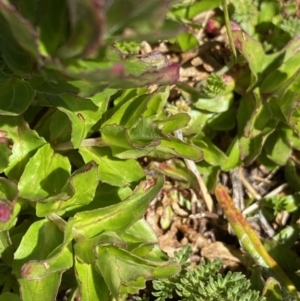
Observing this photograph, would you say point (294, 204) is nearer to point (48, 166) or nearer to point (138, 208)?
point (138, 208)

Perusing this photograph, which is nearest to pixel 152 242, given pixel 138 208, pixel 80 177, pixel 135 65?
pixel 138 208

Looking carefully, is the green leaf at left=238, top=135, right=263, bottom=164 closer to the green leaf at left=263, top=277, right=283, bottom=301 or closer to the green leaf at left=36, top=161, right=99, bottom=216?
the green leaf at left=263, top=277, right=283, bottom=301

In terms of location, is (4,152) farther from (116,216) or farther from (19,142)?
(116,216)

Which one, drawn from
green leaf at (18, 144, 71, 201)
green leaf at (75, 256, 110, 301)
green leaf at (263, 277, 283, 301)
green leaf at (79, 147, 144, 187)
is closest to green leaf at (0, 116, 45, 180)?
green leaf at (18, 144, 71, 201)

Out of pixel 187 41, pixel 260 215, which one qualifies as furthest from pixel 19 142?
pixel 260 215

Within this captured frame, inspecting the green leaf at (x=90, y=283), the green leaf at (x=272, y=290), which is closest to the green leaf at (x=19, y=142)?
the green leaf at (x=90, y=283)

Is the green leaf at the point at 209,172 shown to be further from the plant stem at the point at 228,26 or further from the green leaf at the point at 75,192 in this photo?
the green leaf at the point at 75,192

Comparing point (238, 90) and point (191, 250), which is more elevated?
point (238, 90)
